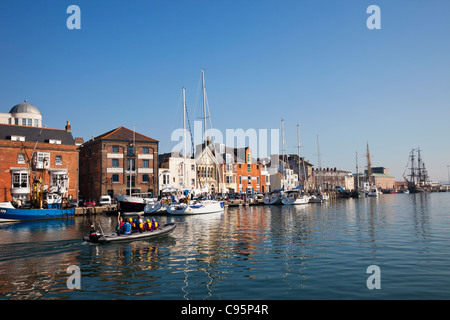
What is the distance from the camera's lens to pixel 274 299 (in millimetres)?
12953

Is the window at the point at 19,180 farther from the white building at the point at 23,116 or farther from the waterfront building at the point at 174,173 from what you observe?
the waterfront building at the point at 174,173

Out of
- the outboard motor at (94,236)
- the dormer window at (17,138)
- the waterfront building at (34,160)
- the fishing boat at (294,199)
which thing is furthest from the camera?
the fishing boat at (294,199)

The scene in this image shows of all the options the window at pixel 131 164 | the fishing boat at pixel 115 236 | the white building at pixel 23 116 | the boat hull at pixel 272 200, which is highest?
the white building at pixel 23 116

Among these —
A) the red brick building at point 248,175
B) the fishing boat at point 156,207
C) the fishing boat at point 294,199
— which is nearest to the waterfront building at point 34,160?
the fishing boat at point 156,207

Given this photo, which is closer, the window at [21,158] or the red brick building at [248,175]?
the window at [21,158]

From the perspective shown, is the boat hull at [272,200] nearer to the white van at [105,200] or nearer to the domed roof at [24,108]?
the white van at [105,200]

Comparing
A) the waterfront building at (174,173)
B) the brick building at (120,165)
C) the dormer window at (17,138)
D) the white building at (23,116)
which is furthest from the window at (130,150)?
the white building at (23,116)

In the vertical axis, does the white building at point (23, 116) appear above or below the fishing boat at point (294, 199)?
above

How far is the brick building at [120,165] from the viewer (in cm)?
6700

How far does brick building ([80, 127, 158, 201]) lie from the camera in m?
67.0

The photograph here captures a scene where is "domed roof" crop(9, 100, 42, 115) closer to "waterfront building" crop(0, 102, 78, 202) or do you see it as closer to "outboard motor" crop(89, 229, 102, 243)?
"waterfront building" crop(0, 102, 78, 202)

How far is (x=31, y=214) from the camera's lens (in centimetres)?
4728

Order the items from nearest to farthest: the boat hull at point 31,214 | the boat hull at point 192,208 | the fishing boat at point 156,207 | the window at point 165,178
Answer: the boat hull at point 31,214, the boat hull at point 192,208, the fishing boat at point 156,207, the window at point 165,178
